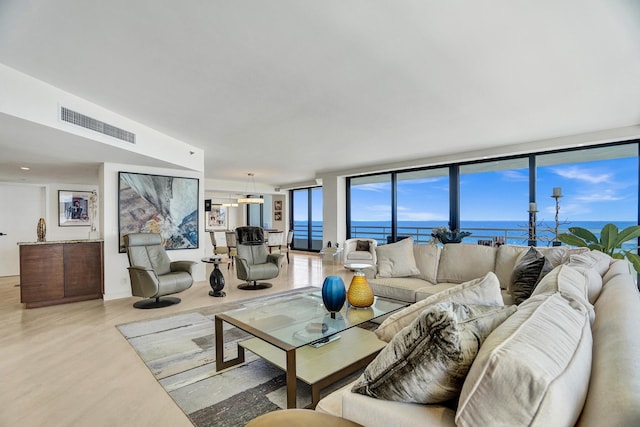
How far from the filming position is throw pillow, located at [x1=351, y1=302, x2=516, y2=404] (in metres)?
0.92

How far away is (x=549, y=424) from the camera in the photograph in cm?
66

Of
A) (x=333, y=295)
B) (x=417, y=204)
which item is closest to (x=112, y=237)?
(x=333, y=295)

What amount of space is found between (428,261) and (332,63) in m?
2.49

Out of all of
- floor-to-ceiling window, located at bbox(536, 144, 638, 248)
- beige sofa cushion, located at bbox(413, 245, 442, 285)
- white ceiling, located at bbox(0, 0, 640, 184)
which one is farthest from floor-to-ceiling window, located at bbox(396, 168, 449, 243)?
beige sofa cushion, located at bbox(413, 245, 442, 285)

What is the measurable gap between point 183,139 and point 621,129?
257 inches

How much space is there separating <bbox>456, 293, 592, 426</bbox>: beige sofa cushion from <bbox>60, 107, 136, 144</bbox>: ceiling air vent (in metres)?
3.95

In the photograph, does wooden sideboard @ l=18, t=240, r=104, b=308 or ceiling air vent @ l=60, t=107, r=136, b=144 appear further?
wooden sideboard @ l=18, t=240, r=104, b=308

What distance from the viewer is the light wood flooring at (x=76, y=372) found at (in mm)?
1965

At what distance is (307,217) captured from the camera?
11352mm

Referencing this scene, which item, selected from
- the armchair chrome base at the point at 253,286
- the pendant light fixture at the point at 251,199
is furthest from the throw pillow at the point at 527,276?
the pendant light fixture at the point at 251,199

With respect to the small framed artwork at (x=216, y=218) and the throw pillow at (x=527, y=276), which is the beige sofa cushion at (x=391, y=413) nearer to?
the throw pillow at (x=527, y=276)

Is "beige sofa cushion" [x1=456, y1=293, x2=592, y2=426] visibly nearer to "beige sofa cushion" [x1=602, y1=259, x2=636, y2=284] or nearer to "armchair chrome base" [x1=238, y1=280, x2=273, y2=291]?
"beige sofa cushion" [x1=602, y1=259, x2=636, y2=284]

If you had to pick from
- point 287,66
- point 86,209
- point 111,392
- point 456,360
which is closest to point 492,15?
point 287,66

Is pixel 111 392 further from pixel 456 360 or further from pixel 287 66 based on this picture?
pixel 287 66
